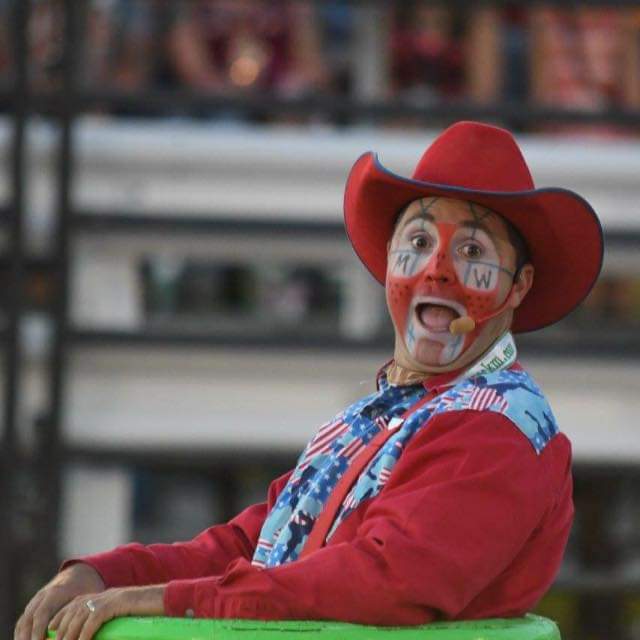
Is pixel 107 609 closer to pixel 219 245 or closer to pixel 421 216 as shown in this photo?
pixel 421 216

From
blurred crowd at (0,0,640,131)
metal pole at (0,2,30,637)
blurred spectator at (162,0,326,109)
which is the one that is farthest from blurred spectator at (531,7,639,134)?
metal pole at (0,2,30,637)

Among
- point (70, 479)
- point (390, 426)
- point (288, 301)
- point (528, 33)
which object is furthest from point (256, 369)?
point (390, 426)

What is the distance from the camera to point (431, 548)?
1978 mm

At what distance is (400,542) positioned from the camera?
1.98 metres

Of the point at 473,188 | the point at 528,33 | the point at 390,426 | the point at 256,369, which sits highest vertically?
the point at 528,33

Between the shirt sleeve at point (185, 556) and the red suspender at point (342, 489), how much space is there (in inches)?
9.1

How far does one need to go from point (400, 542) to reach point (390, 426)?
0.84ft

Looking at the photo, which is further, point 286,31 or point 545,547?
point 286,31

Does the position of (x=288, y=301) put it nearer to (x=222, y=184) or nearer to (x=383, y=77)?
(x=222, y=184)

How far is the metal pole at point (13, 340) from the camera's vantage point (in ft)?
15.4

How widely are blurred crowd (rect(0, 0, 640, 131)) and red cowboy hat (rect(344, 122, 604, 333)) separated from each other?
2613 millimetres

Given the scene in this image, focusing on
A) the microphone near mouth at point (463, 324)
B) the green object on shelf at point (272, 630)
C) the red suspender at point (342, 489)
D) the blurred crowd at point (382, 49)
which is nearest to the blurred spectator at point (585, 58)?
the blurred crowd at point (382, 49)

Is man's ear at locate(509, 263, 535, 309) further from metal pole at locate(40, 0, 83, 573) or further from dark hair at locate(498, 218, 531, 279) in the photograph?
metal pole at locate(40, 0, 83, 573)

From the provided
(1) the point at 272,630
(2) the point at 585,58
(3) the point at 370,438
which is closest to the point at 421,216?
(3) the point at 370,438
